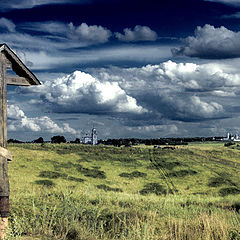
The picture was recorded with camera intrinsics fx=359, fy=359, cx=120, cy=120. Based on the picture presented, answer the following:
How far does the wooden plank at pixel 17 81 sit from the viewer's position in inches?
417

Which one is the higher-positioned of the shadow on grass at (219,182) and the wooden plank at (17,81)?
the wooden plank at (17,81)

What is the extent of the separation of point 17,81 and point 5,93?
78cm

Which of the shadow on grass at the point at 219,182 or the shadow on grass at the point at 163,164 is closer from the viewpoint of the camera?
the shadow on grass at the point at 219,182

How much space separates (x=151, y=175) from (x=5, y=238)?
167 ft

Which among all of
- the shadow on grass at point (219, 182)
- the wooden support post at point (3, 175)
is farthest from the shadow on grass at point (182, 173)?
the wooden support post at point (3, 175)

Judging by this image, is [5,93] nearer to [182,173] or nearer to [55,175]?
[55,175]

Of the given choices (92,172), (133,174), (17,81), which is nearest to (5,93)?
(17,81)

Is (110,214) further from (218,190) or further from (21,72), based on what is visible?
(218,190)

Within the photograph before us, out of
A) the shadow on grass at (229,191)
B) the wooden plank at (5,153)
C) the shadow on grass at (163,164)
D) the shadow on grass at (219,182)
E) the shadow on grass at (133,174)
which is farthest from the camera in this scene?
the shadow on grass at (163,164)

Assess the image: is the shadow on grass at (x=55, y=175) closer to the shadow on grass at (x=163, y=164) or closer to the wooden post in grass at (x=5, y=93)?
the shadow on grass at (x=163, y=164)

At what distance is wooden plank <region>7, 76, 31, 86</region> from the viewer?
10595 mm

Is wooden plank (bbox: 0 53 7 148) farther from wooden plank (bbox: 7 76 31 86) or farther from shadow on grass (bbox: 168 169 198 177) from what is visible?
shadow on grass (bbox: 168 169 198 177)

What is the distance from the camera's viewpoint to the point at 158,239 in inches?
417

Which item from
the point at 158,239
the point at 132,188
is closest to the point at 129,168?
the point at 132,188
